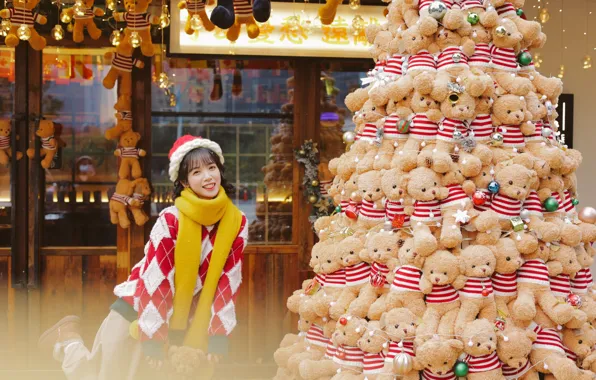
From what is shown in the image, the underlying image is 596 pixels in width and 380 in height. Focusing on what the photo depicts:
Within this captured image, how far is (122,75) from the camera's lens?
576 cm

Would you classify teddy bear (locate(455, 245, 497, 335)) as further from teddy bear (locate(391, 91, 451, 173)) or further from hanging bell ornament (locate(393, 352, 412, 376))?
teddy bear (locate(391, 91, 451, 173))

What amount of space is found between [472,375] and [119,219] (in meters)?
3.67

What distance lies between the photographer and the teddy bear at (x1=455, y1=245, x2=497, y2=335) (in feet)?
9.22

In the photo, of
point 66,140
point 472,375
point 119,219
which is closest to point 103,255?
point 119,219

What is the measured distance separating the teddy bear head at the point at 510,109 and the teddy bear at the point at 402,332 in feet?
2.92

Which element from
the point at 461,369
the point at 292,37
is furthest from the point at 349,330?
the point at 292,37

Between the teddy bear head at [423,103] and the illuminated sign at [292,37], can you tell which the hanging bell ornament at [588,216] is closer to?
the teddy bear head at [423,103]

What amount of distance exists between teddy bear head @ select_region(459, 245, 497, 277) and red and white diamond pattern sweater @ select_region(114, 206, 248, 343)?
1168 millimetres

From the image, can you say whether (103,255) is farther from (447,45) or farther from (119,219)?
(447,45)

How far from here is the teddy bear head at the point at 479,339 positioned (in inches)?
107

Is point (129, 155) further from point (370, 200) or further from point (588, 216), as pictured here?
point (588, 216)

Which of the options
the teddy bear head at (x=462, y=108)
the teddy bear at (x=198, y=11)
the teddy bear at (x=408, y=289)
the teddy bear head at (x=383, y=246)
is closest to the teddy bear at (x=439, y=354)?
the teddy bear at (x=408, y=289)

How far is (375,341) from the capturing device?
9.60 feet

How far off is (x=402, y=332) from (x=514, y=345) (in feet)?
1.41
